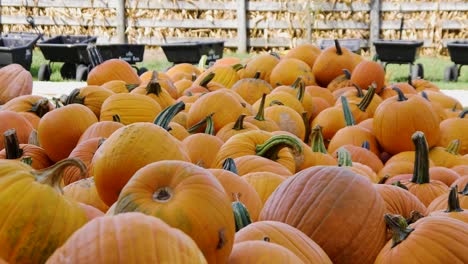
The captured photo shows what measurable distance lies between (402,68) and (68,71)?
5.75 meters

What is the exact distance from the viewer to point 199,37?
52.6 ft

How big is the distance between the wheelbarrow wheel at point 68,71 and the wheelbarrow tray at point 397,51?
4952mm

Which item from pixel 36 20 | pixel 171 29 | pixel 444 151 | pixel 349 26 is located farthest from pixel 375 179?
pixel 36 20

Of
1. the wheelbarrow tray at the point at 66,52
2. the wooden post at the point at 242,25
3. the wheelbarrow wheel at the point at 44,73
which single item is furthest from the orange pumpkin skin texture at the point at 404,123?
the wooden post at the point at 242,25

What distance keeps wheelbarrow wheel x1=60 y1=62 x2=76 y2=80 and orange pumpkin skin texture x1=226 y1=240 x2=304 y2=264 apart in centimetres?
1125

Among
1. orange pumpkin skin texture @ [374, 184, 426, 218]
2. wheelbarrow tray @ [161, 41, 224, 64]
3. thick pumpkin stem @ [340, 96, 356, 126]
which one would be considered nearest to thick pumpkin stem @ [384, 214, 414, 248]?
orange pumpkin skin texture @ [374, 184, 426, 218]

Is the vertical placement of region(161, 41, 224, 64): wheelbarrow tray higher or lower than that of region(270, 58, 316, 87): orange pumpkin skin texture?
lower

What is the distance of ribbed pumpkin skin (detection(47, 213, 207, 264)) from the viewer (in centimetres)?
94

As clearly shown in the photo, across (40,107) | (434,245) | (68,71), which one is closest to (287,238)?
(434,245)

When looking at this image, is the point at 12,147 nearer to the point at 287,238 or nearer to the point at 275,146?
the point at 275,146

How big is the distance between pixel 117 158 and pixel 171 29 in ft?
48.3

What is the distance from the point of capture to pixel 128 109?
3008 mm

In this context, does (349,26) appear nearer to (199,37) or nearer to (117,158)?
(199,37)

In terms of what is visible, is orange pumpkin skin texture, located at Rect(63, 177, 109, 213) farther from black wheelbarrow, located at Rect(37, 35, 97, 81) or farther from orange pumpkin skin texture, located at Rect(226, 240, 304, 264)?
black wheelbarrow, located at Rect(37, 35, 97, 81)
